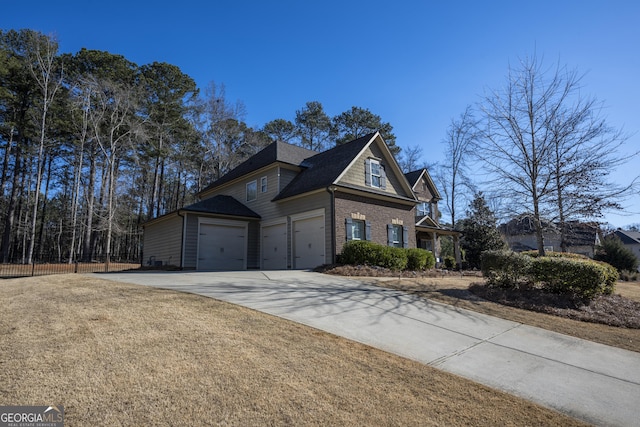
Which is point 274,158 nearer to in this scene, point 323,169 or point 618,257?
point 323,169

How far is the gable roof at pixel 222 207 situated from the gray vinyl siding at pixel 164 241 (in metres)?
1.15

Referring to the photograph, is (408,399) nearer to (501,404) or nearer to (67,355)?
(501,404)

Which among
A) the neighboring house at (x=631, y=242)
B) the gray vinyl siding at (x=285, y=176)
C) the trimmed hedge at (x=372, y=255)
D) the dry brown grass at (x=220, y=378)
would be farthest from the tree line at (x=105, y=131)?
the neighboring house at (x=631, y=242)

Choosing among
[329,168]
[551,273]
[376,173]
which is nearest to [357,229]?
[329,168]

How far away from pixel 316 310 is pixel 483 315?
3722mm

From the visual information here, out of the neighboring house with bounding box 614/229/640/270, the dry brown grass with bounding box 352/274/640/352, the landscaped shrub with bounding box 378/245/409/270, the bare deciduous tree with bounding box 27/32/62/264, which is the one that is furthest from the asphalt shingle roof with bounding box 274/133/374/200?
the neighboring house with bounding box 614/229/640/270

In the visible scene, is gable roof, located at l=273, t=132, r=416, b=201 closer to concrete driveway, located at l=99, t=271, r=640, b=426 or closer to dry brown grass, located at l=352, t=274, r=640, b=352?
dry brown grass, located at l=352, t=274, r=640, b=352

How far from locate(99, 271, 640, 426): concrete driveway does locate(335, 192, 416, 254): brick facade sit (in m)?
6.64

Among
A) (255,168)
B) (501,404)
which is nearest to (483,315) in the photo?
(501,404)

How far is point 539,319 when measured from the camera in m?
7.59

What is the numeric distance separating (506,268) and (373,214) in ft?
25.8

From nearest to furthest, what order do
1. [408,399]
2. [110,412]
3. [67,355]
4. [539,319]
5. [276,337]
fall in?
[110,412] → [408,399] → [67,355] → [276,337] → [539,319]

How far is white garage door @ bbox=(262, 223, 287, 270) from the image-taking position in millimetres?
17672

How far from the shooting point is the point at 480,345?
5.64 metres
